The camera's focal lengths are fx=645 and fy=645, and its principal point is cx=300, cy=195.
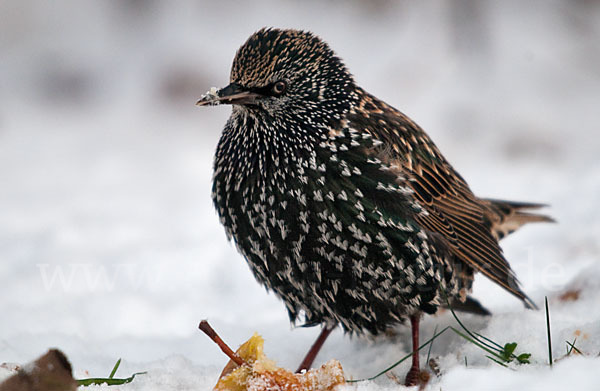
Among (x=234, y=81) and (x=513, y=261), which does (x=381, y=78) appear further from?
(x=234, y=81)

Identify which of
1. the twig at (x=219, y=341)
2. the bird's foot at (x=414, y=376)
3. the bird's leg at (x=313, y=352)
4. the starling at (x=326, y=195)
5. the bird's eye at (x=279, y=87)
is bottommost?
the bird's foot at (x=414, y=376)

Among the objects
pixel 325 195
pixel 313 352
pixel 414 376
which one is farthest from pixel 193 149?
pixel 414 376

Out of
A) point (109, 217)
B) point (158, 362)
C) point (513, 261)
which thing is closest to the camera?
point (158, 362)

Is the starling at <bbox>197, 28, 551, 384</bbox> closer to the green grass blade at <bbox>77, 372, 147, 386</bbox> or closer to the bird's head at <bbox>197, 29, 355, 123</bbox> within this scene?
the bird's head at <bbox>197, 29, 355, 123</bbox>

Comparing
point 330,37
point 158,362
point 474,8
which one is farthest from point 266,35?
point 474,8

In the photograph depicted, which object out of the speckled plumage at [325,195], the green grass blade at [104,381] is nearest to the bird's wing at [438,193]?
the speckled plumage at [325,195]

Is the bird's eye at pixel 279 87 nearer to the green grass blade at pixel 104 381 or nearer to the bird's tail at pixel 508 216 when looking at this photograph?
the green grass blade at pixel 104 381
